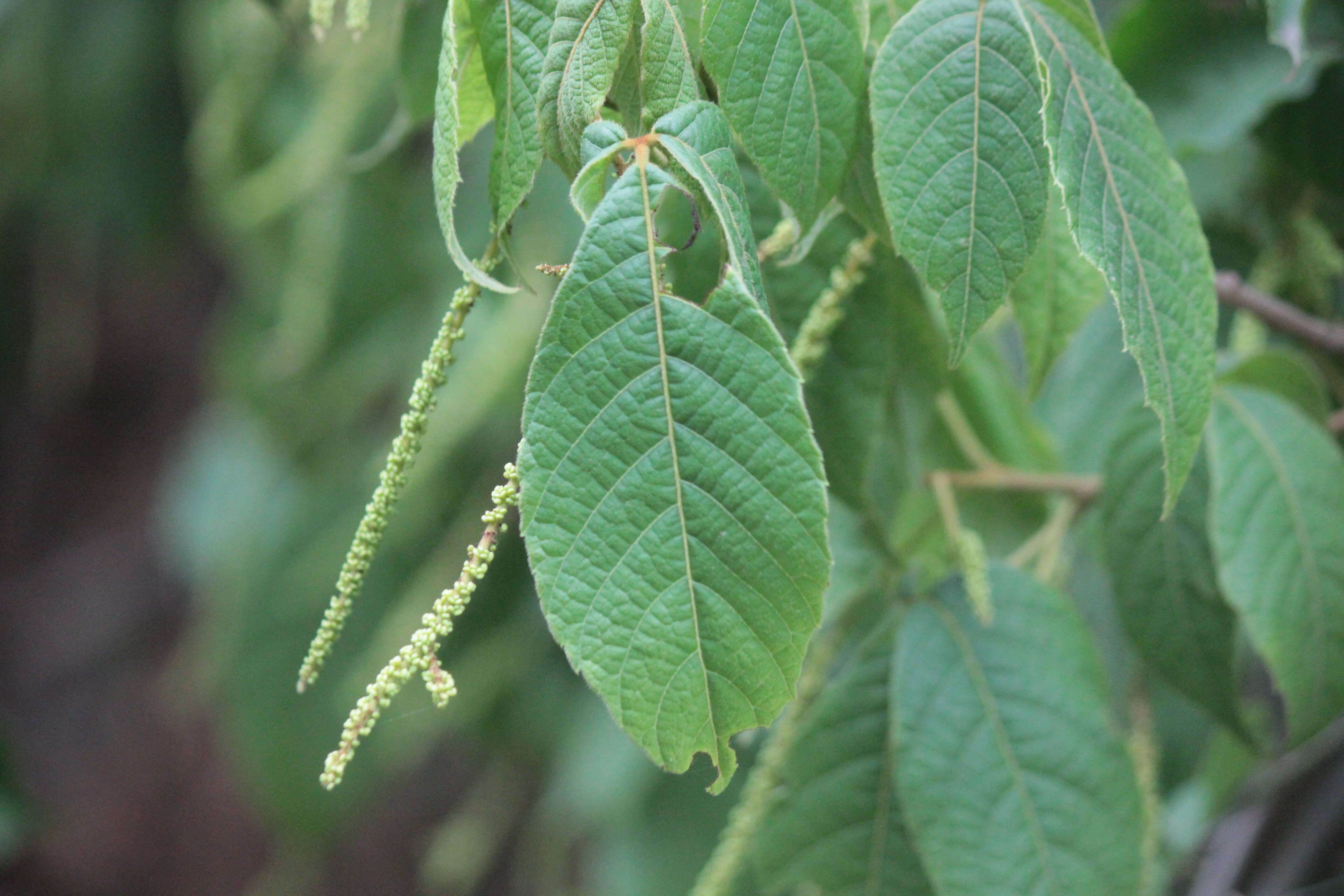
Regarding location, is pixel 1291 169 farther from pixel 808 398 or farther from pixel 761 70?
pixel 761 70

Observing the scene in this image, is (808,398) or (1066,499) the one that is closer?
(808,398)

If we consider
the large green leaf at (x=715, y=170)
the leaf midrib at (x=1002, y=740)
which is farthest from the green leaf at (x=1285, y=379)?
the large green leaf at (x=715, y=170)

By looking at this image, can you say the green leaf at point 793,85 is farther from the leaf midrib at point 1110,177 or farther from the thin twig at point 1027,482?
the thin twig at point 1027,482

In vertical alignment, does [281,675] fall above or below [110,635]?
above

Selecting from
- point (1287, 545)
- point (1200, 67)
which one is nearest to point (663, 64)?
point (1287, 545)


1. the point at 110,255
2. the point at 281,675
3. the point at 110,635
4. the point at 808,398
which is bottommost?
the point at 110,635

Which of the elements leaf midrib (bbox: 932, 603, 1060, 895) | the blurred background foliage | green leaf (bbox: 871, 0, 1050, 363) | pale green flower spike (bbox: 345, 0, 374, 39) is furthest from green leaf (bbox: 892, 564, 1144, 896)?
pale green flower spike (bbox: 345, 0, 374, 39)

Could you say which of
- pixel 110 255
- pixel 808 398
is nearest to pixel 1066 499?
pixel 808 398
